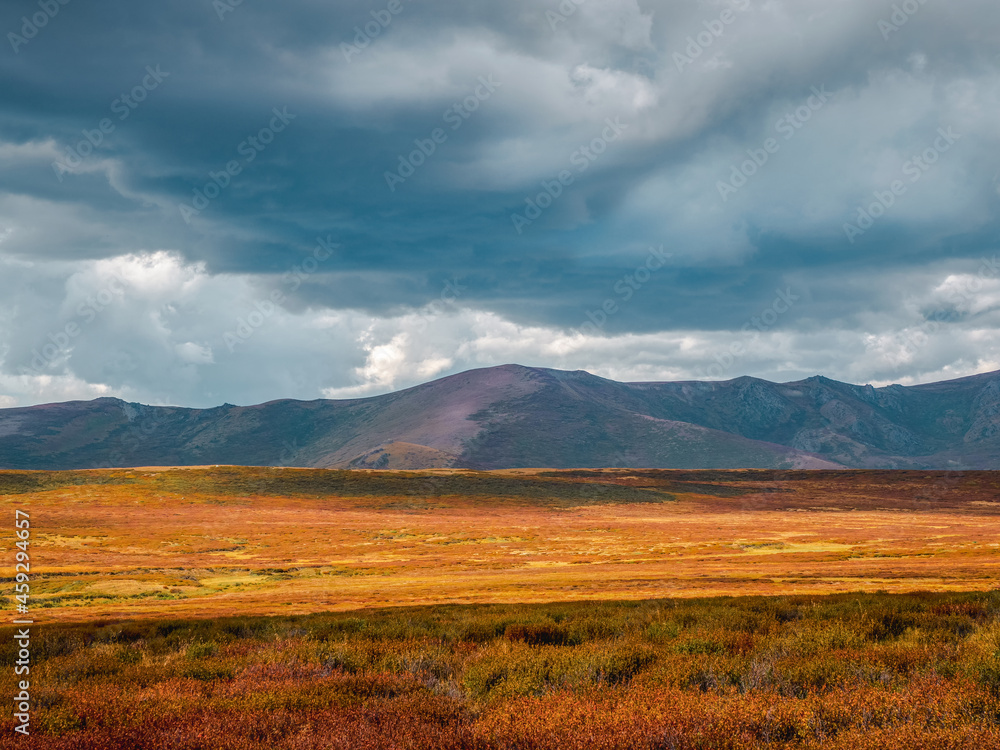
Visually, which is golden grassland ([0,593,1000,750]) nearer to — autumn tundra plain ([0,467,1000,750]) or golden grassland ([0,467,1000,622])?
autumn tundra plain ([0,467,1000,750])

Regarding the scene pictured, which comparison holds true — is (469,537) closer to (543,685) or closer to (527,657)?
(527,657)

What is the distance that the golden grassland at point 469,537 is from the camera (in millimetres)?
37562

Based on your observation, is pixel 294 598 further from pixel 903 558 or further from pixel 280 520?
pixel 280 520

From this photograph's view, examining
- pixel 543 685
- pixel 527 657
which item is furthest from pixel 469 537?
pixel 543 685

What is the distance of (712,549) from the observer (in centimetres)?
6938

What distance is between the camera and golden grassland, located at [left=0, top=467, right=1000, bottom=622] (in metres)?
37.6

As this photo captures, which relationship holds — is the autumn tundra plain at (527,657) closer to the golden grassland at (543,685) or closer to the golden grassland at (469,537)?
the golden grassland at (543,685)

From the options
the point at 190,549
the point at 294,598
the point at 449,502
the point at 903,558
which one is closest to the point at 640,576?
the point at 294,598

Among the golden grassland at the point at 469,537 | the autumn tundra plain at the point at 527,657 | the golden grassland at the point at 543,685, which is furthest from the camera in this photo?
the golden grassland at the point at 469,537

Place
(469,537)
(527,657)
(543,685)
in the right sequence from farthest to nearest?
1. (469,537)
2. (527,657)
3. (543,685)

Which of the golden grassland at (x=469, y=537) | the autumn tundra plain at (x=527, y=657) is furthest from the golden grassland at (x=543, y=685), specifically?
the golden grassland at (x=469, y=537)

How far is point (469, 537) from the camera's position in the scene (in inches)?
3499

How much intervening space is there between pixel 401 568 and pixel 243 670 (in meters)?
48.5

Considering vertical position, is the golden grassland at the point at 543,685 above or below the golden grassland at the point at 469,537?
above
